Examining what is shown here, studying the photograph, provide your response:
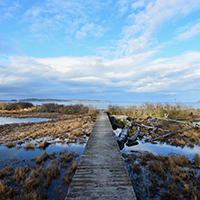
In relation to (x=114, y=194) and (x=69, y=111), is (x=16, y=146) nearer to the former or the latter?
(x=114, y=194)

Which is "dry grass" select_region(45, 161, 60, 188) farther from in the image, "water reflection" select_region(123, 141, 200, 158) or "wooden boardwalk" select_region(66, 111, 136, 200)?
"water reflection" select_region(123, 141, 200, 158)

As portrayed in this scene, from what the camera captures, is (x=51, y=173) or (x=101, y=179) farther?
(x=51, y=173)

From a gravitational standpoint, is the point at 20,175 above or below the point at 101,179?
below

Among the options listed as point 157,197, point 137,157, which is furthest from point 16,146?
point 157,197

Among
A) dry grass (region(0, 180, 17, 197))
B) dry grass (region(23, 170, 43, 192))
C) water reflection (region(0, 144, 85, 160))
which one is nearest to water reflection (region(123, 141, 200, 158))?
water reflection (region(0, 144, 85, 160))

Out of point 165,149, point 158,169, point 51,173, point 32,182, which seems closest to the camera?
point 32,182

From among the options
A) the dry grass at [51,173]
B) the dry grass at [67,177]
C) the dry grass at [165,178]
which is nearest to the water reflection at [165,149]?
the dry grass at [165,178]

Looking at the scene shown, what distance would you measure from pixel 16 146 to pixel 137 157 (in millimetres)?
6353

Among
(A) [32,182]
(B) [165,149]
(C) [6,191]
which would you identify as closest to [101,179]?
(A) [32,182]

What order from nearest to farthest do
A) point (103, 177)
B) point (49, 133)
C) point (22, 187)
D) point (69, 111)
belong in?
1. point (103, 177)
2. point (22, 187)
3. point (49, 133)
4. point (69, 111)

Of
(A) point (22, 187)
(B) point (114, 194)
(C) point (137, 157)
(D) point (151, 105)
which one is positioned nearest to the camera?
(B) point (114, 194)

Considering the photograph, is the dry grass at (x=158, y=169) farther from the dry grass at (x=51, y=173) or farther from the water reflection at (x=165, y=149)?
the dry grass at (x=51, y=173)

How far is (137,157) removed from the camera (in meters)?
5.09

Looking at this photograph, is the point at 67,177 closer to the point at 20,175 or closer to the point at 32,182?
the point at 32,182
